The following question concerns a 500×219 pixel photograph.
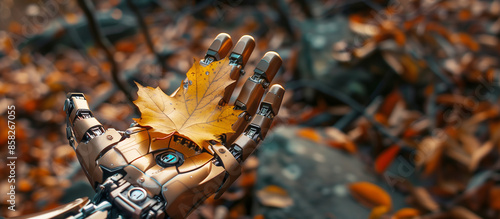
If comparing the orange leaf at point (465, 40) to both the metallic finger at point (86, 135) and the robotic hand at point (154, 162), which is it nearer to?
the robotic hand at point (154, 162)

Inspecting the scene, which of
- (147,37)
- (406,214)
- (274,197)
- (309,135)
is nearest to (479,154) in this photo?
(406,214)

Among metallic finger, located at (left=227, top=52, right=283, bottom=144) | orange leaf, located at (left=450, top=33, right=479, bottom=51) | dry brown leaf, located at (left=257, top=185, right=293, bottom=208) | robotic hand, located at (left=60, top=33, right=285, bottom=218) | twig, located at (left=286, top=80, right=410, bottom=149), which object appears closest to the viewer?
robotic hand, located at (left=60, top=33, right=285, bottom=218)

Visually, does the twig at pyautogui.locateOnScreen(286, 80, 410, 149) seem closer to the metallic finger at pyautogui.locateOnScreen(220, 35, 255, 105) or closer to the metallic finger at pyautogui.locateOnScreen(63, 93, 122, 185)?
the metallic finger at pyautogui.locateOnScreen(220, 35, 255, 105)

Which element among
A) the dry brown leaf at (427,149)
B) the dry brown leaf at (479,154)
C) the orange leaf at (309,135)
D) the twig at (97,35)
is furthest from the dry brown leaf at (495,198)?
the twig at (97,35)

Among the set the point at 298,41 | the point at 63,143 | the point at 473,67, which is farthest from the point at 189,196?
the point at 473,67

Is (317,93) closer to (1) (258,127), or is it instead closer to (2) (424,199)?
(2) (424,199)

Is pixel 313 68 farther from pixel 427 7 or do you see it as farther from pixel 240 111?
pixel 240 111

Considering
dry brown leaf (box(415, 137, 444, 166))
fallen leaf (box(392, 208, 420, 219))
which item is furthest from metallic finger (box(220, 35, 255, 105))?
dry brown leaf (box(415, 137, 444, 166))
